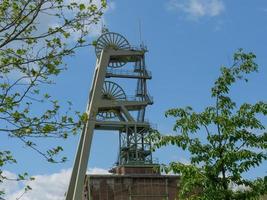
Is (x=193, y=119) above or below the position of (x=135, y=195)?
below

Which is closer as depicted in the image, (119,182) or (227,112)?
(227,112)

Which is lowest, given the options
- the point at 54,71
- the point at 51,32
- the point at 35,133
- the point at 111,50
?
the point at 35,133

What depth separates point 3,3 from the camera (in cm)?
1250

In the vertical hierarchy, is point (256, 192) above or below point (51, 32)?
below

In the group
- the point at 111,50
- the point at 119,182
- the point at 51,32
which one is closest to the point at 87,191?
the point at 119,182

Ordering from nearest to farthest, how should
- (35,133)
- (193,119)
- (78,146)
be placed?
(35,133) → (193,119) → (78,146)

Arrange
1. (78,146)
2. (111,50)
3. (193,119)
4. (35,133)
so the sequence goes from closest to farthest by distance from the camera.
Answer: (35,133) < (193,119) < (78,146) < (111,50)

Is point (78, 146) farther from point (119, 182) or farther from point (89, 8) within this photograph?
point (89, 8)

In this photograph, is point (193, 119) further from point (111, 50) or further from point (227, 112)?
point (111, 50)

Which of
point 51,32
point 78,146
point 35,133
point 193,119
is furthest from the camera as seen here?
point 78,146

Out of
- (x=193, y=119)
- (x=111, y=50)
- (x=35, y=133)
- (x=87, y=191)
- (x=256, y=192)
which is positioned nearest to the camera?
(x=35, y=133)

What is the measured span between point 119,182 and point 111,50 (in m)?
20.4

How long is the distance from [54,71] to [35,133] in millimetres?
1487

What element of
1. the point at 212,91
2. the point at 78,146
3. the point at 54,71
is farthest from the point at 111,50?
the point at 54,71
